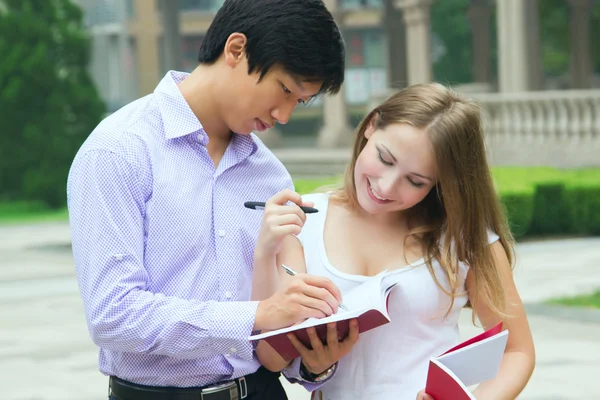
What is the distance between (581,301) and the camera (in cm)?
845

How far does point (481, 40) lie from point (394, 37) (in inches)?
123

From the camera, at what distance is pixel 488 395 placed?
259cm

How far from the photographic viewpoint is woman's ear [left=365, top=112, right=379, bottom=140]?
268cm

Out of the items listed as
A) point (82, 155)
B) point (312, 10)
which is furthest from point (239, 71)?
point (82, 155)

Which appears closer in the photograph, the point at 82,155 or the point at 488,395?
the point at 82,155

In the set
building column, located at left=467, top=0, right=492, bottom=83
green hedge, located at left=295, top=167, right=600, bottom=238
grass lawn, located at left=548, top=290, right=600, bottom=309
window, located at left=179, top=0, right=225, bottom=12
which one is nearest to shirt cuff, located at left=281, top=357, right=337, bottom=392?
grass lawn, located at left=548, top=290, right=600, bottom=309

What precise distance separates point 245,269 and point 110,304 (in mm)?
398

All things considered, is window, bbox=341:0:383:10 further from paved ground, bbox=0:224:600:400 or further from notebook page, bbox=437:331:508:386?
notebook page, bbox=437:331:508:386

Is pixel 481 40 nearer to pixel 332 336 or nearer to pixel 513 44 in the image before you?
pixel 513 44

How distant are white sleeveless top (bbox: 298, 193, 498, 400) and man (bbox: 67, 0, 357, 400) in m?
0.11

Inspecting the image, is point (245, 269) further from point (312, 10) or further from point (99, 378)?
point (99, 378)

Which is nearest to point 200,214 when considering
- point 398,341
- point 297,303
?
point 297,303

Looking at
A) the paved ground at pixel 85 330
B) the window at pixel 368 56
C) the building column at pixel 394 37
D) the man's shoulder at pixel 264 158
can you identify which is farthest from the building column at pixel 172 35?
the man's shoulder at pixel 264 158

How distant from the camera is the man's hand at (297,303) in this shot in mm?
2277
